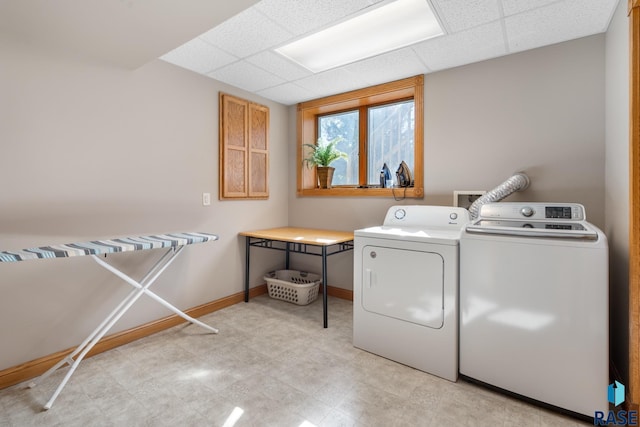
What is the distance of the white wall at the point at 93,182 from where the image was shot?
183 centimetres

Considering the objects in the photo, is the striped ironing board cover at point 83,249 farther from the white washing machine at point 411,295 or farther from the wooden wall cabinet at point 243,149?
the white washing machine at point 411,295

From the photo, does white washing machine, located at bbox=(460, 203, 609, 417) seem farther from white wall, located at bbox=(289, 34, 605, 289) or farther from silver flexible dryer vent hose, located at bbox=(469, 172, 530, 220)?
white wall, located at bbox=(289, 34, 605, 289)

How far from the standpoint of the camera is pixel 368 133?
3.38 metres

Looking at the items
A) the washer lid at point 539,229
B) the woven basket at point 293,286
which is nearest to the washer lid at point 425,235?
the washer lid at point 539,229

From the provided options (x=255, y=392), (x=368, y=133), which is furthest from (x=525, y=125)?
(x=255, y=392)

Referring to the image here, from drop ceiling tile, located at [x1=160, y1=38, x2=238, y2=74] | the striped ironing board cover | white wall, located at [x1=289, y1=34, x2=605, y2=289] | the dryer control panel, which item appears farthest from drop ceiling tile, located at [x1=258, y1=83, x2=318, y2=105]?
the striped ironing board cover

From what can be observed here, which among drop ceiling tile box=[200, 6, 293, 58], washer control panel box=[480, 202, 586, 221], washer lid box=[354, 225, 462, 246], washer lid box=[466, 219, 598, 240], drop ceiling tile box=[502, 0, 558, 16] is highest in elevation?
drop ceiling tile box=[200, 6, 293, 58]

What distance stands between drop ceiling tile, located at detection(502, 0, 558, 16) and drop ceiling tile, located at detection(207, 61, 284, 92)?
5.91 ft

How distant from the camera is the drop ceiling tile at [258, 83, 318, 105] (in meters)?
3.10

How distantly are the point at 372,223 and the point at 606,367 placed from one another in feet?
6.41

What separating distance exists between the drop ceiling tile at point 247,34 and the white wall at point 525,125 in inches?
56.1

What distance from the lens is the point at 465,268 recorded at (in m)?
1.79

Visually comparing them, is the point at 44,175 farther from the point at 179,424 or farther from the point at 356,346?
the point at 356,346

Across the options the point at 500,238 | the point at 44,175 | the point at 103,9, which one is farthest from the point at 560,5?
the point at 44,175
